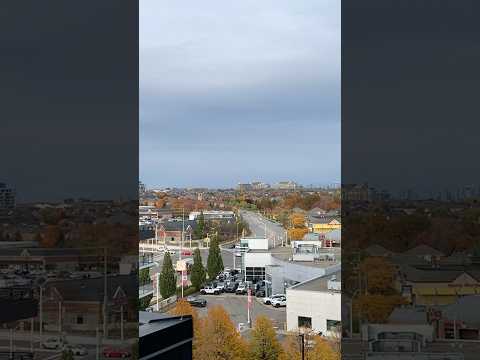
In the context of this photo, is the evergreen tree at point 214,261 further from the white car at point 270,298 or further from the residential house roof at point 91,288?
the residential house roof at point 91,288

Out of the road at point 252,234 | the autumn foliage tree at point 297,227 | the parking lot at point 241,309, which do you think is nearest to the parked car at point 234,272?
the road at point 252,234

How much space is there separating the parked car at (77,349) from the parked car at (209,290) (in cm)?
456

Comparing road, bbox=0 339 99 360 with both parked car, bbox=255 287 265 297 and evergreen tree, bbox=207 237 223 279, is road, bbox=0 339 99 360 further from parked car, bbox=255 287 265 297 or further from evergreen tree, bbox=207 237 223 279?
evergreen tree, bbox=207 237 223 279

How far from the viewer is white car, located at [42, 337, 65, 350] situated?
9.57 ft

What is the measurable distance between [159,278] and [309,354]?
2.44m

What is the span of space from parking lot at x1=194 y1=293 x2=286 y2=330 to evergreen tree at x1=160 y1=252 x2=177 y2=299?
1.71 feet

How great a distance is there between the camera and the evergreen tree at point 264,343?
223 inches

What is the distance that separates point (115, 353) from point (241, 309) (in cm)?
431

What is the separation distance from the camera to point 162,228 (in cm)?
739

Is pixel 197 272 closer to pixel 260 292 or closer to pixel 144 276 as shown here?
pixel 260 292

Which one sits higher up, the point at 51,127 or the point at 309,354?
the point at 51,127

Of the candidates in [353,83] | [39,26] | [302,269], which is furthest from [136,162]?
[302,269]

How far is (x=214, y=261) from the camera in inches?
315

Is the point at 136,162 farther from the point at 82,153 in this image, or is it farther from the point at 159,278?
A: the point at 159,278
